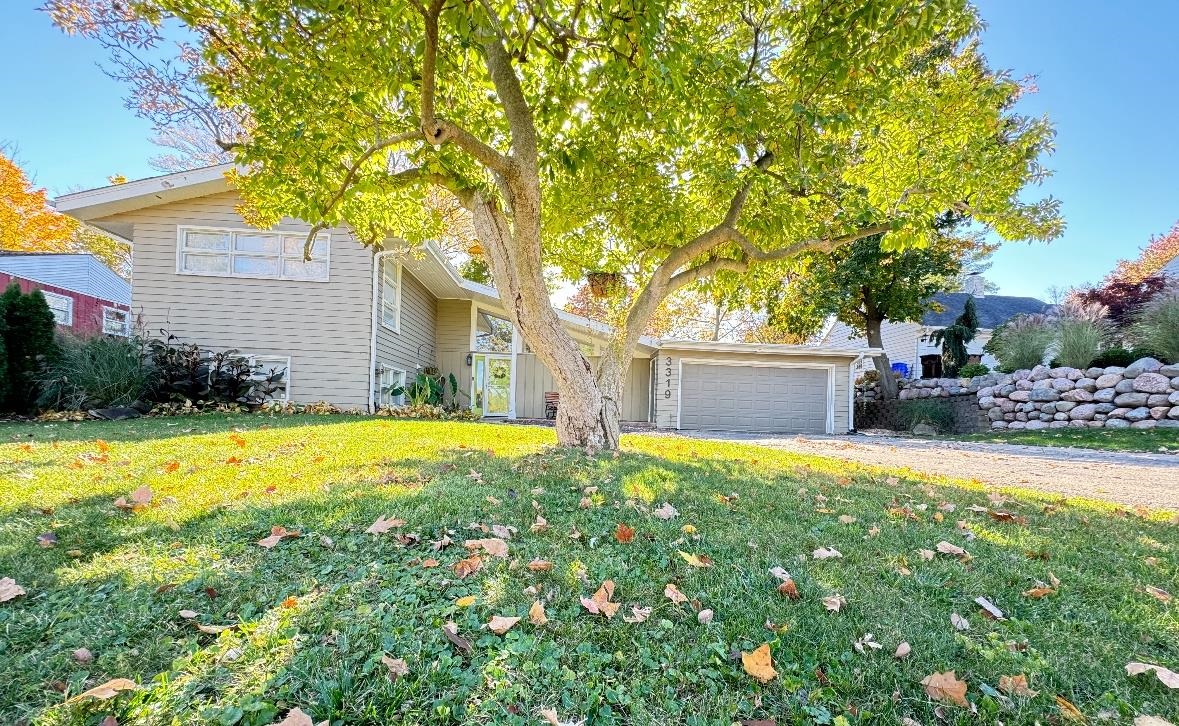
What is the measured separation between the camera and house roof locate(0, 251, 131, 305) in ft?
58.2

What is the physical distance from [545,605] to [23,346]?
10.5 metres

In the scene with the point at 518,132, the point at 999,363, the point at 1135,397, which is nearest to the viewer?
the point at 518,132

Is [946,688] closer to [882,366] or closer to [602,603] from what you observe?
[602,603]

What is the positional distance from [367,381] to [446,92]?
643cm

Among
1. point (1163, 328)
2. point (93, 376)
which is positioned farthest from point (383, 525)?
point (1163, 328)

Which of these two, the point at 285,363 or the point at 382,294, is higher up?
the point at 382,294

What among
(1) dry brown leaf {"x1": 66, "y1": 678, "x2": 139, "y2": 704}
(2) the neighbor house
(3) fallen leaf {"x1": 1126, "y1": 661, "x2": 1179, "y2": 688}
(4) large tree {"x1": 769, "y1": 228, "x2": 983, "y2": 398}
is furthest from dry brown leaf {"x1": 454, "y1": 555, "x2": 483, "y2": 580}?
(2) the neighbor house

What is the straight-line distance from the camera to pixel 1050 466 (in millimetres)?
7309

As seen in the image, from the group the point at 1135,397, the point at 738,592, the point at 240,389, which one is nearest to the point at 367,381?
the point at 240,389

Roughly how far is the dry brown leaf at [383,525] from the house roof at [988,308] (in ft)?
78.2

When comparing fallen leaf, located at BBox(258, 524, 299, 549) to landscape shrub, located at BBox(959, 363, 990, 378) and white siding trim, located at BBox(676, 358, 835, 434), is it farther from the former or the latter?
landscape shrub, located at BBox(959, 363, 990, 378)

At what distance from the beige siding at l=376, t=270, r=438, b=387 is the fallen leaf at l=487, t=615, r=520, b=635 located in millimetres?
9848

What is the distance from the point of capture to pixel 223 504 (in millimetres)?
2910

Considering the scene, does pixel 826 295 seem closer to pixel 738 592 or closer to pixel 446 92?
pixel 446 92
